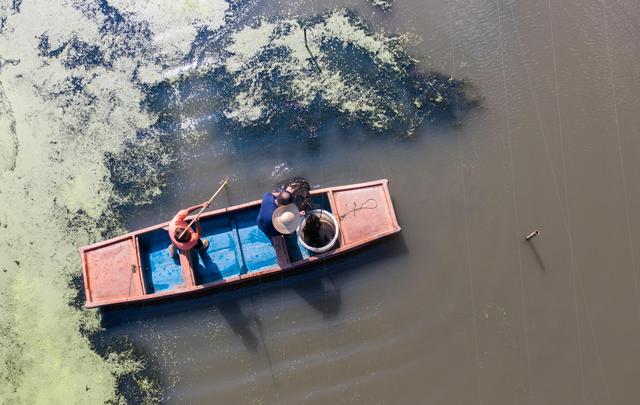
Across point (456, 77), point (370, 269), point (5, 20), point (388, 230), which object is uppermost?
point (5, 20)

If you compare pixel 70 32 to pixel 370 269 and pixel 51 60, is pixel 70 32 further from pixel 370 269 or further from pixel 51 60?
pixel 370 269

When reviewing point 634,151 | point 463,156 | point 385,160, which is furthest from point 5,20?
point 634,151

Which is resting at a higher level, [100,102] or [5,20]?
[5,20]

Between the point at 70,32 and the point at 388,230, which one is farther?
the point at 70,32

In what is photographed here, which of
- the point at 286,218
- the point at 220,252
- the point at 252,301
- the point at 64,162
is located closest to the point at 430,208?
the point at 286,218

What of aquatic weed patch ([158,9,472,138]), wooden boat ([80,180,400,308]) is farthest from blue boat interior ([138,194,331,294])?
aquatic weed patch ([158,9,472,138])

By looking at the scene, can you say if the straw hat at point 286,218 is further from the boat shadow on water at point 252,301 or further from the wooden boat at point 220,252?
the boat shadow on water at point 252,301

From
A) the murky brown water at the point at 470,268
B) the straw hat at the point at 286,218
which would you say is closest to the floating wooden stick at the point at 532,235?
the murky brown water at the point at 470,268
